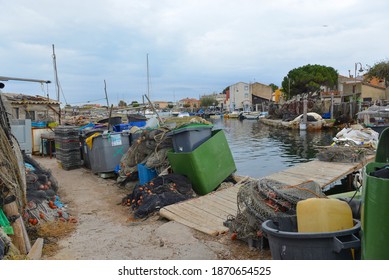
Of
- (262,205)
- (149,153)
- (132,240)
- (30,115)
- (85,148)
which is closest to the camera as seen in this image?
(262,205)

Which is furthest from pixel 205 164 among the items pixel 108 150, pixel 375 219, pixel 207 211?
pixel 375 219

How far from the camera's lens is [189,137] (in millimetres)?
7223

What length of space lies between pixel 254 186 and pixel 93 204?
393cm

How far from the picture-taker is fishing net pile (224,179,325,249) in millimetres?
4169

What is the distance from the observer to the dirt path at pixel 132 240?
4254mm

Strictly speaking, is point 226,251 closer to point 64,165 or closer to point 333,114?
point 64,165

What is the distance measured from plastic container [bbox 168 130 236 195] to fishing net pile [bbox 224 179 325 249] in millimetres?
2327

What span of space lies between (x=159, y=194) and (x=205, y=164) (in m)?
1.23

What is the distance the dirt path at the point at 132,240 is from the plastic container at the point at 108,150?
2512mm

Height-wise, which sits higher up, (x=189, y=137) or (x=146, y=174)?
(x=189, y=137)

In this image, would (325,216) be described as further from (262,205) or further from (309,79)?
(309,79)

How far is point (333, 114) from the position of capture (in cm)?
3853

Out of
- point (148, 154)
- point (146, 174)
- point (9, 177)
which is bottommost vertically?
point (146, 174)
